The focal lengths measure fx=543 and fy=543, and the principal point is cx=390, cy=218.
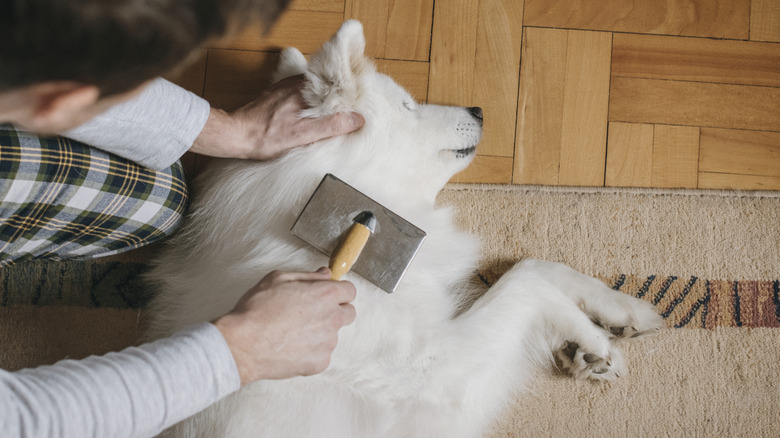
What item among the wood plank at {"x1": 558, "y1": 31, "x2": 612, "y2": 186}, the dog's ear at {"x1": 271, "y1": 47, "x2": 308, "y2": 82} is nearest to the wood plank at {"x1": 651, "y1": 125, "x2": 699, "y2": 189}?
the wood plank at {"x1": 558, "y1": 31, "x2": 612, "y2": 186}

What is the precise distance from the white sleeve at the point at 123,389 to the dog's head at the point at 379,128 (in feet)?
1.77

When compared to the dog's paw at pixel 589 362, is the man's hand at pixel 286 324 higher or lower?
higher

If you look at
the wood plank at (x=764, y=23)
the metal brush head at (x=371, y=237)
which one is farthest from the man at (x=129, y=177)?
the wood plank at (x=764, y=23)

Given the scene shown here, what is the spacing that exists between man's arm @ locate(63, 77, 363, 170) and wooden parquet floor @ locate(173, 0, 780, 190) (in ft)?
1.28

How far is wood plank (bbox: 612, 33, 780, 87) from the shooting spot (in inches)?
69.6

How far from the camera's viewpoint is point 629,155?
5.69 feet

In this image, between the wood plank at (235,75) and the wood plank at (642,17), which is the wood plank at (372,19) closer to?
the wood plank at (235,75)

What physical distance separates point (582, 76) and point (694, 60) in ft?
1.23

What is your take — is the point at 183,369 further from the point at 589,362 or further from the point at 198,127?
the point at 589,362

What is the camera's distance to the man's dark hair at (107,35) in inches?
20.7

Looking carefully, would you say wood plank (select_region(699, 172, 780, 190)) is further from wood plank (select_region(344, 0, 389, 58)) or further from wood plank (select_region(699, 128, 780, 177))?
wood plank (select_region(344, 0, 389, 58))

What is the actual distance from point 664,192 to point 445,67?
2.61 feet

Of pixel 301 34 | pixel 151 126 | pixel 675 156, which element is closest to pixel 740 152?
pixel 675 156

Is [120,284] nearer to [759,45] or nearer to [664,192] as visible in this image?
[664,192]
